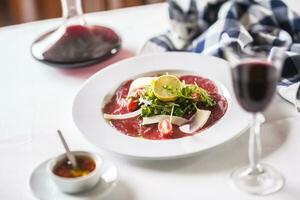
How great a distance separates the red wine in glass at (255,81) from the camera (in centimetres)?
86

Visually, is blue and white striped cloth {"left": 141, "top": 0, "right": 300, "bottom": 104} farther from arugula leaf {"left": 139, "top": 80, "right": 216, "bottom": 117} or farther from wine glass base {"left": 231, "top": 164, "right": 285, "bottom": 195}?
wine glass base {"left": 231, "top": 164, "right": 285, "bottom": 195}

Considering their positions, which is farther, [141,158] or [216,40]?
[216,40]

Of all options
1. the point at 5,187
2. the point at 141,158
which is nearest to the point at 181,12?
the point at 141,158

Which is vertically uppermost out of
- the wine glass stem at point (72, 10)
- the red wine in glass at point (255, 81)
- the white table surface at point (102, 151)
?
the red wine in glass at point (255, 81)

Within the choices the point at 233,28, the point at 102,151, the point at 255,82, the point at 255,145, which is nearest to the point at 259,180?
the point at 255,145

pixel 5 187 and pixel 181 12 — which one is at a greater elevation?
pixel 181 12

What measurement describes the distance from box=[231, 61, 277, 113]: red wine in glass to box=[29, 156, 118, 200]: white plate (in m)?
0.27

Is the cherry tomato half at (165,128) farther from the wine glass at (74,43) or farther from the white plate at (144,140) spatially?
the wine glass at (74,43)

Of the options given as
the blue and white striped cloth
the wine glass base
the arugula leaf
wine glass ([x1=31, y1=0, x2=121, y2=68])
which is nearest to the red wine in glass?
the wine glass base

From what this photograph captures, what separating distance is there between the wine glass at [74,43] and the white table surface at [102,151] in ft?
0.14

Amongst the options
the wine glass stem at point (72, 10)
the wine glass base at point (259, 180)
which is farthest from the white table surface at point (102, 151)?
the wine glass stem at point (72, 10)

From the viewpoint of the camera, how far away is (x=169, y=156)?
1.00 meters

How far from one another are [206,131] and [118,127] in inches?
7.0

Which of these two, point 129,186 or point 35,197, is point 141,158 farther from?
point 35,197
